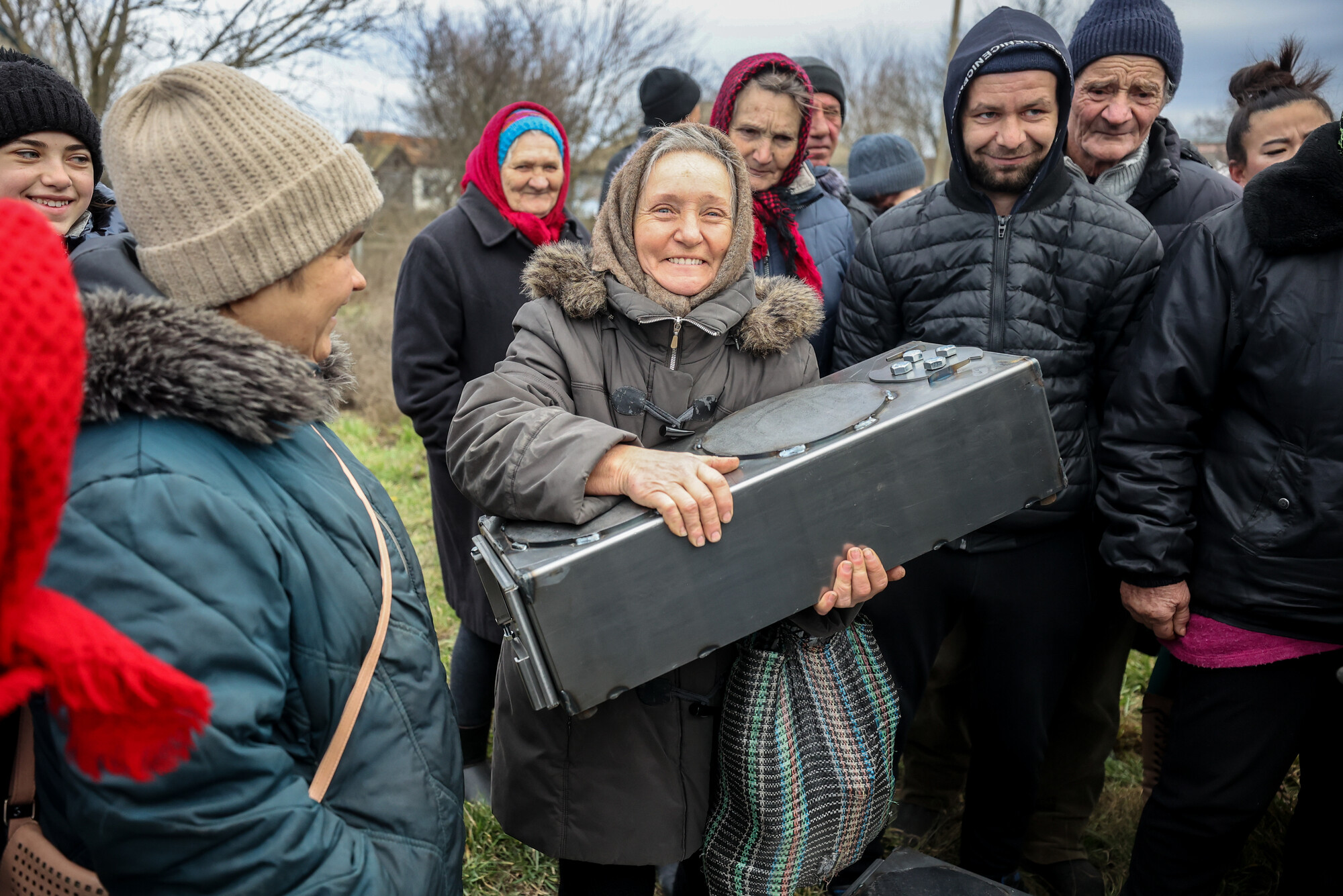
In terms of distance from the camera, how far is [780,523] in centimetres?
161

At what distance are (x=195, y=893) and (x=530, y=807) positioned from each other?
0.88 meters

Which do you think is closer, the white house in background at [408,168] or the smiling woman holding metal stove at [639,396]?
the smiling woman holding metal stove at [639,396]

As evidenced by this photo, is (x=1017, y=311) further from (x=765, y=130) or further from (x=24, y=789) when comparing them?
(x=24, y=789)

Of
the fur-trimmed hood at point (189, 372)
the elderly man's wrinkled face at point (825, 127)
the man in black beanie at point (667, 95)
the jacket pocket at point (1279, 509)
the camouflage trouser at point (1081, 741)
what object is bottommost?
the camouflage trouser at point (1081, 741)

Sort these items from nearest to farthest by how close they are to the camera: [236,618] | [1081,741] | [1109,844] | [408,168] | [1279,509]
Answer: [236,618], [1279,509], [1081,741], [1109,844], [408,168]

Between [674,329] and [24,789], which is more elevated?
[674,329]

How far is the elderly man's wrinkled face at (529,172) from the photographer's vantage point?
3244mm

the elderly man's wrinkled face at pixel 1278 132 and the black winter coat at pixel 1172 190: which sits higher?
the elderly man's wrinkled face at pixel 1278 132

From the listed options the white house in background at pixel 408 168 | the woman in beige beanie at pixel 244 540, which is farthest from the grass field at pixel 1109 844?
the white house in background at pixel 408 168

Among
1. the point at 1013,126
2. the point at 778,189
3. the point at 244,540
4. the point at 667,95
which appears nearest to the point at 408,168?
the point at 667,95

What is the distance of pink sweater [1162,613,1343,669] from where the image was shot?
2.08 m

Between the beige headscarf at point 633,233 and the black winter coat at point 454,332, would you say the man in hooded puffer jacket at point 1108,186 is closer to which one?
the beige headscarf at point 633,233

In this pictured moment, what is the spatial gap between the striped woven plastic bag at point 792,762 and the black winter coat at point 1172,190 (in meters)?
1.84

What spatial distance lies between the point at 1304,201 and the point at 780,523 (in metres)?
1.49
